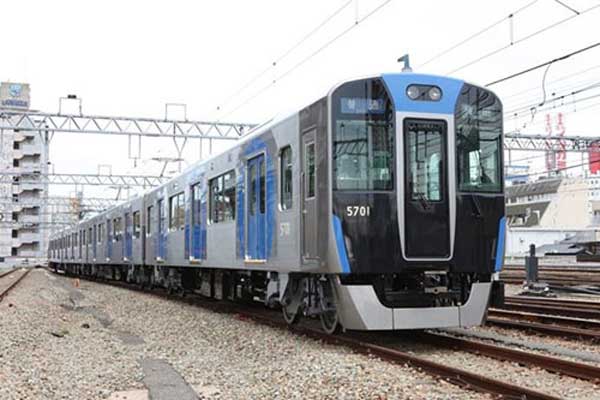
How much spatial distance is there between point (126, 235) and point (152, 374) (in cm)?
1796

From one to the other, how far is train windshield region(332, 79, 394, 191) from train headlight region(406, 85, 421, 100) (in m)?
0.33

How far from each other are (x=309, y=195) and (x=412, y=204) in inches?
51.1

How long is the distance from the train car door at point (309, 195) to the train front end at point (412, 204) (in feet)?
1.56

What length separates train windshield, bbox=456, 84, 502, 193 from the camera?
9055mm

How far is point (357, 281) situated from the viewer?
866 cm

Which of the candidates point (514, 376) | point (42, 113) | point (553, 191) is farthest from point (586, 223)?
point (514, 376)

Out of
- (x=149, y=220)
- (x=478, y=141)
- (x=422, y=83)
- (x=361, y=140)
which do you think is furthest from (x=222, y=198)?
(x=149, y=220)

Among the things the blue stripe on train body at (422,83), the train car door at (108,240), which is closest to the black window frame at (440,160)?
the blue stripe on train body at (422,83)

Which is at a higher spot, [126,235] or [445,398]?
[126,235]

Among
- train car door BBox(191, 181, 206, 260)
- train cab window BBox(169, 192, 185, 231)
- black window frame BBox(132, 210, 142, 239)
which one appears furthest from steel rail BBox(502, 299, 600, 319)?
black window frame BBox(132, 210, 142, 239)

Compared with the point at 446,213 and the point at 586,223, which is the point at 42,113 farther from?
the point at 586,223

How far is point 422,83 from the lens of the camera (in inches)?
355

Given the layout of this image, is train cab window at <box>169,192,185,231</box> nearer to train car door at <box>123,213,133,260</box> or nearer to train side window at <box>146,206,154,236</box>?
train side window at <box>146,206,154,236</box>

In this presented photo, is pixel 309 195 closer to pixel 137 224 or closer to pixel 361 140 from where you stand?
pixel 361 140
